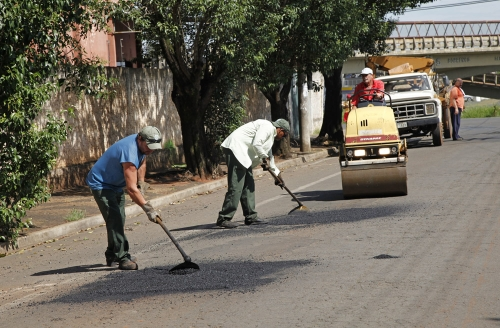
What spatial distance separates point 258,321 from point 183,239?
474 centimetres

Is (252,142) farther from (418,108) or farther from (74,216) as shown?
(418,108)

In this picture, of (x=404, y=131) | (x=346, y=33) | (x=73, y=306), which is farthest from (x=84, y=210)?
(x=404, y=131)

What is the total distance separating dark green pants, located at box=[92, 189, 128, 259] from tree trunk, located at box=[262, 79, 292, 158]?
15.4m

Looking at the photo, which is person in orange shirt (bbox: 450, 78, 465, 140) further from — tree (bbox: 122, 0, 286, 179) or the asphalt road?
the asphalt road

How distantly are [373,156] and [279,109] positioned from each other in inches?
454

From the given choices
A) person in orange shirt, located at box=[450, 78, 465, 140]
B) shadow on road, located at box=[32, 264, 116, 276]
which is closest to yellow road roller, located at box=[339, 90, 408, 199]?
shadow on road, located at box=[32, 264, 116, 276]

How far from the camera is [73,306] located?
710cm

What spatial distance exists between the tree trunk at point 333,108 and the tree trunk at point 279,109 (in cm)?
465

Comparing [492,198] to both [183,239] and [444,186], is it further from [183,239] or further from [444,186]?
[183,239]

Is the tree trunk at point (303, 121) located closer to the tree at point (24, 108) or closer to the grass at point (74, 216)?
the grass at point (74, 216)

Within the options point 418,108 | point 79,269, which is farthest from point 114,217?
point 418,108

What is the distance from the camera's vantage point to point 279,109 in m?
24.8

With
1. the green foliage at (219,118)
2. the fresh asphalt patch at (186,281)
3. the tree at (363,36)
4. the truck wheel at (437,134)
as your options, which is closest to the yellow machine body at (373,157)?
the fresh asphalt patch at (186,281)

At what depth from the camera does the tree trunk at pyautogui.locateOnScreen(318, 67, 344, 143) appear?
97.2 ft
